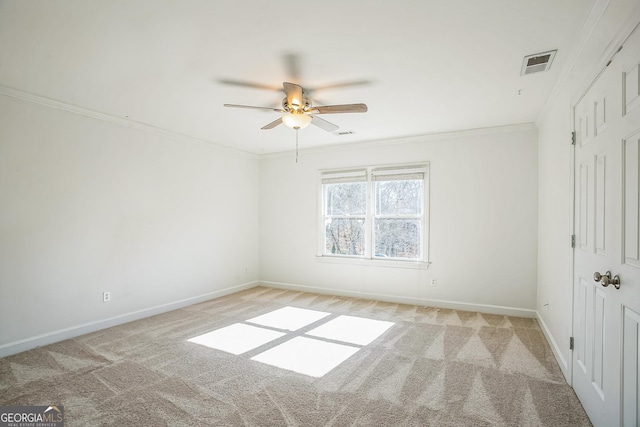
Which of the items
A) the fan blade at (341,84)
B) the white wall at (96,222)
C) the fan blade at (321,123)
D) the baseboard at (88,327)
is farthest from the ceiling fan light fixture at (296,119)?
the baseboard at (88,327)

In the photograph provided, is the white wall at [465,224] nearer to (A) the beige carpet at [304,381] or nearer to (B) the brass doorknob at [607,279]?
(A) the beige carpet at [304,381]

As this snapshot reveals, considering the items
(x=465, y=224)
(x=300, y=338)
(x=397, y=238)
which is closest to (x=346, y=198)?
(x=397, y=238)

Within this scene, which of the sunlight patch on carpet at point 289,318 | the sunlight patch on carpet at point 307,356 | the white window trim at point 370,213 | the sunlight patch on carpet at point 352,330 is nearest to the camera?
the sunlight patch on carpet at point 307,356

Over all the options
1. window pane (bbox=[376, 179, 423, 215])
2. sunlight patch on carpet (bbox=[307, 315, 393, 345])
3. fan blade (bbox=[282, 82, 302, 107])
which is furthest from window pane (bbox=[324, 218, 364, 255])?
fan blade (bbox=[282, 82, 302, 107])

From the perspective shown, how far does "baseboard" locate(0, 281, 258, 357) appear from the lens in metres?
3.17

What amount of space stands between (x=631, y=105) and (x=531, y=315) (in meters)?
3.44

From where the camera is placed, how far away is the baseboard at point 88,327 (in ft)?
10.4

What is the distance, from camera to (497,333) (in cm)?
371

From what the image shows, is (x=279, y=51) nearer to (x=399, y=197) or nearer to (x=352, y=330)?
(x=352, y=330)

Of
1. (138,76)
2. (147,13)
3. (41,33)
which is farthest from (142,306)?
(147,13)

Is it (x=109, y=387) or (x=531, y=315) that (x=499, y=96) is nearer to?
(x=531, y=315)

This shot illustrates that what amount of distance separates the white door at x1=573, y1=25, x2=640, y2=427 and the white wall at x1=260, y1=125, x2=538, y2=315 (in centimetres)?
200

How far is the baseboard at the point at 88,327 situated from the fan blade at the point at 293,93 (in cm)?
335

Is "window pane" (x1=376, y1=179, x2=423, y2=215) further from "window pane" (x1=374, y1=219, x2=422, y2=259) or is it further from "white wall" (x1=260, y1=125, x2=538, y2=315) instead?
"white wall" (x1=260, y1=125, x2=538, y2=315)
